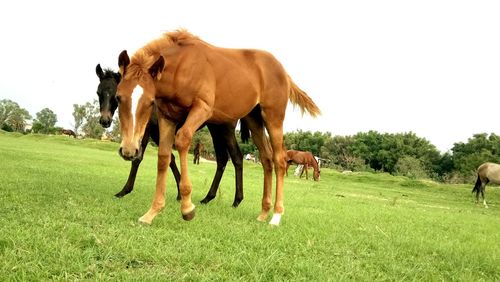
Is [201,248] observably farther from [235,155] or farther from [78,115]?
[78,115]

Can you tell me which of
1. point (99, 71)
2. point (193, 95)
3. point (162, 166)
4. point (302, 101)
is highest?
point (99, 71)

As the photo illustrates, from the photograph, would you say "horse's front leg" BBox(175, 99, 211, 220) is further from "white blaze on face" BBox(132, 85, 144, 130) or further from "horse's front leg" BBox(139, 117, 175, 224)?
"white blaze on face" BBox(132, 85, 144, 130)

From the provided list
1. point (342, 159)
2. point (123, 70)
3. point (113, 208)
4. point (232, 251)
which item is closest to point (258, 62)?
point (123, 70)

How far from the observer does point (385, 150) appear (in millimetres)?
74250

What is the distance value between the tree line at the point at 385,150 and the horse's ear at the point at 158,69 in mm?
51093

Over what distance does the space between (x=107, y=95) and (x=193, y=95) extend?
3.10 meters

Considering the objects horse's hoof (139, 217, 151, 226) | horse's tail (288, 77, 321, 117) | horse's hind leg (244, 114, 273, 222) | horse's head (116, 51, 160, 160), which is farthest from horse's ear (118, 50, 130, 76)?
horse's tail (288, 77, 321, 117)

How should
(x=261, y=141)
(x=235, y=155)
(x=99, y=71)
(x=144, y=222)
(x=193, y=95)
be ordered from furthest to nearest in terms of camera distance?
(x=99, y=71) → (x=235, y=155) → (x=261, y=141) → (x=193, y=95) → (x=144, y=222)

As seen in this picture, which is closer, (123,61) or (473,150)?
(123,61)

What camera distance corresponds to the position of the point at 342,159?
74.9 metres

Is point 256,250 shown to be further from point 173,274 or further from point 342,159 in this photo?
point 342,159

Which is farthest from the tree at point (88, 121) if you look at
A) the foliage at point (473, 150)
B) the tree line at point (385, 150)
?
the foliage at point (473, 150)

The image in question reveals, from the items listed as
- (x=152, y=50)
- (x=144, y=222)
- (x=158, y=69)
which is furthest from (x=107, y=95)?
(x=144, y=222)

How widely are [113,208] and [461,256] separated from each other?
12.5 ft
